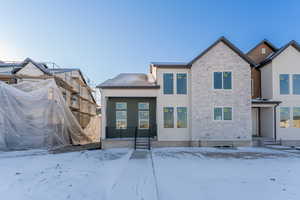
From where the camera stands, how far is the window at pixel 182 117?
11625mm

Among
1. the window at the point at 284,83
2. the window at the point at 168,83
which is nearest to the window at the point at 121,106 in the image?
the window at the point at 168,83

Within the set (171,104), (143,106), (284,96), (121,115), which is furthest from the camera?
(143,106)

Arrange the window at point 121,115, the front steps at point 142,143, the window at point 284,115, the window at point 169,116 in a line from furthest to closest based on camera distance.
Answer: the window at point 121,115, the window at point 284,115, the window at point 169,116, the front steps at point 142,143

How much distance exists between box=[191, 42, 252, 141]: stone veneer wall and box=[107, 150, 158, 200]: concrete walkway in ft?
19.3

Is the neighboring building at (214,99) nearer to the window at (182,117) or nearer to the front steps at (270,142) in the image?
the window at (182,117)

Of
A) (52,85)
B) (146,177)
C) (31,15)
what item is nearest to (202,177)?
(146,177)

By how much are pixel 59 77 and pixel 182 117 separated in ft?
39.2

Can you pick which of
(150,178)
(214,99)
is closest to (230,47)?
(214,99)

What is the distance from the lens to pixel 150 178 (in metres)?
5.59

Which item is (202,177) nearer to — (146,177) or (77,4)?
Result: (146,177)

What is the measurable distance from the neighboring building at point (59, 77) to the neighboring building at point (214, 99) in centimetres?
660

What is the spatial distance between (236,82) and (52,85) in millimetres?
13273

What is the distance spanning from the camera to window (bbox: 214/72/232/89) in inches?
452

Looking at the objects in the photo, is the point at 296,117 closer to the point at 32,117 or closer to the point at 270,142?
the point at 270,142
